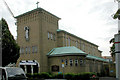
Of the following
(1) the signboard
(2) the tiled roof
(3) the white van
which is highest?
(2) the tiled roof

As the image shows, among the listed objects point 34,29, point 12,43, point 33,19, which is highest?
point 33,19

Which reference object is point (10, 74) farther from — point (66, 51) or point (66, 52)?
point (66, 51)

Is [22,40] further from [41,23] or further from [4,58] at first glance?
[4,58]

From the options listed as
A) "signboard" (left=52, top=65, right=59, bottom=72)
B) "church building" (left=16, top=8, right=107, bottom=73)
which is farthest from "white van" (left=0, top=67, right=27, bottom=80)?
"signboard" (left=52, top=65, right=59, bottom=72)

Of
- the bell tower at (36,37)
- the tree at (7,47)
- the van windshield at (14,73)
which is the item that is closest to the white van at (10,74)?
the van windshield at (14,73)

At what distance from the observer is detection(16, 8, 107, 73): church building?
3338cm

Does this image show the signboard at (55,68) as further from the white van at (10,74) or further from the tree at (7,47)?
the white van at (10,74)

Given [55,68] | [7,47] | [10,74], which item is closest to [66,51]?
[55,68]

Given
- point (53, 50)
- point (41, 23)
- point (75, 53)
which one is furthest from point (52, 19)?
point (75, 53)

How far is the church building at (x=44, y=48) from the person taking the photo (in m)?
33.4

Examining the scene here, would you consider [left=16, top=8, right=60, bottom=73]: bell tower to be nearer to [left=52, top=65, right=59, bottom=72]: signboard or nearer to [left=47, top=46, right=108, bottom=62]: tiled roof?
[left=47, top=46, right=108, bottom=62]: tiled roof

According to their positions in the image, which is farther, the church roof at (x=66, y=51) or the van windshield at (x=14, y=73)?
the church roof at (x=66, y=51)

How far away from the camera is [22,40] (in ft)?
131

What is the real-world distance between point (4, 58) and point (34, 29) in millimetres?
15388
